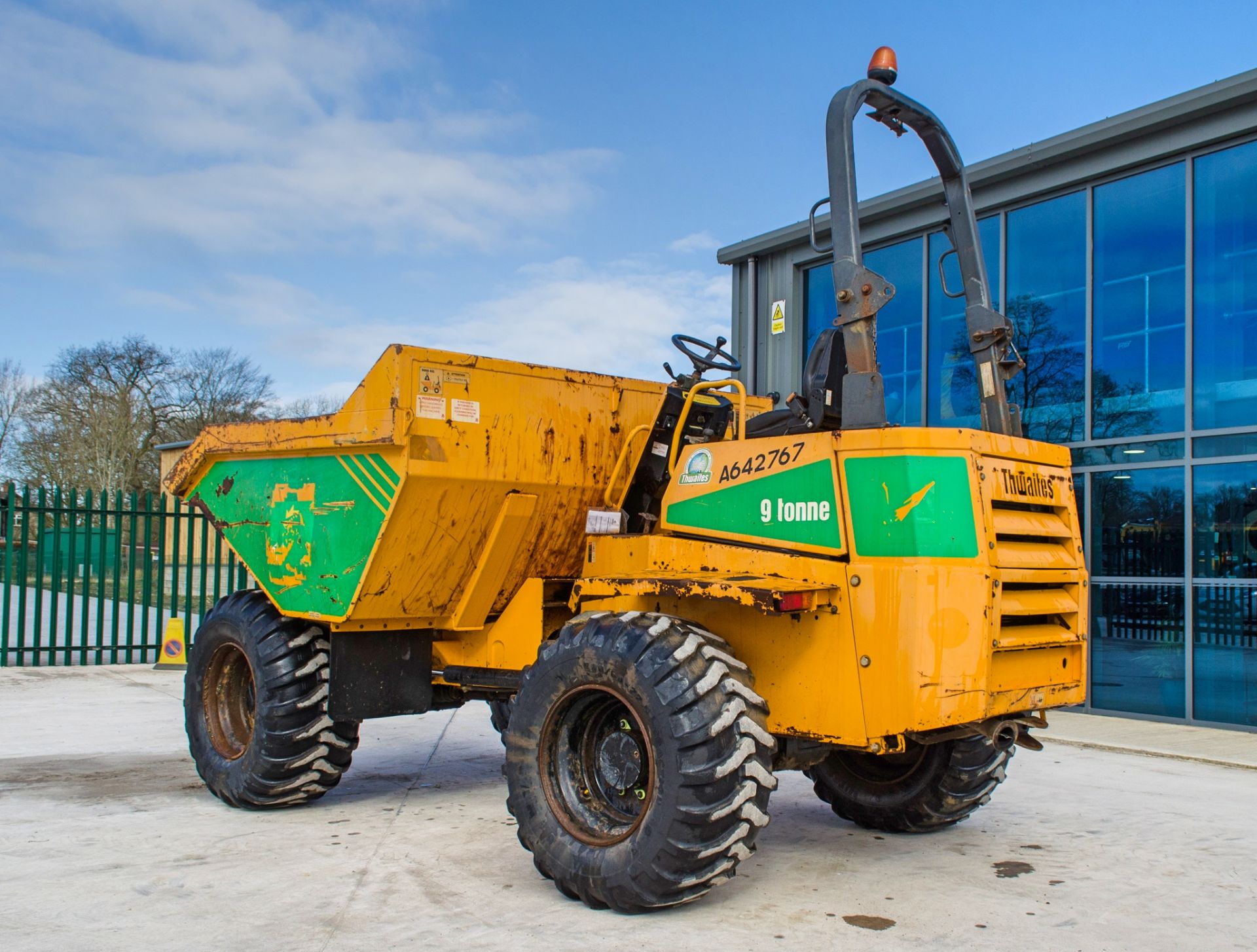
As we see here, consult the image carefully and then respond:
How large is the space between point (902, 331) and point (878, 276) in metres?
8.85

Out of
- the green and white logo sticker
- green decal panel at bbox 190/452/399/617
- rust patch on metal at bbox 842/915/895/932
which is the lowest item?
rust patch on metal at bbox 842/915/895/932

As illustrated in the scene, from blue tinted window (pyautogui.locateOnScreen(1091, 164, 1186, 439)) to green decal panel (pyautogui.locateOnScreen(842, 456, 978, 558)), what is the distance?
708 centimetres

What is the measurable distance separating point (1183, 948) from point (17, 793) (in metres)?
6.18

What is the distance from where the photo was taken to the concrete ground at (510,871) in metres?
4.40

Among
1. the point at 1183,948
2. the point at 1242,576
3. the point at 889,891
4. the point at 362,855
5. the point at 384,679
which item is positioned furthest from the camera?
the point at 1242,576

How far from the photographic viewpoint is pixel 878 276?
15.5ft

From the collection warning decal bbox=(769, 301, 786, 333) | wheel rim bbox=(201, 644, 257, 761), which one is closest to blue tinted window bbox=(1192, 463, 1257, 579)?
warning decal bbox=(769, 301, 786, 333)

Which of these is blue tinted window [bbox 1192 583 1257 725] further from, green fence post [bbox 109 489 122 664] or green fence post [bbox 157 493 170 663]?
green fence post [bbox 109 489 122 664]

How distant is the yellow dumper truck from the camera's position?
14.9 feet

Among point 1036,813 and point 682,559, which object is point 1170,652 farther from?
point 682,559

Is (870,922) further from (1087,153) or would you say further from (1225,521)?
(1087,153)

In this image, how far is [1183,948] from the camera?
14.2 feet

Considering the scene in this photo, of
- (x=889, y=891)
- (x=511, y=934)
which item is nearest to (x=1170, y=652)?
(x=889, y=891)

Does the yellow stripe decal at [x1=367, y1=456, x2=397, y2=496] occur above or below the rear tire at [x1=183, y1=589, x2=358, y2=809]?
above
